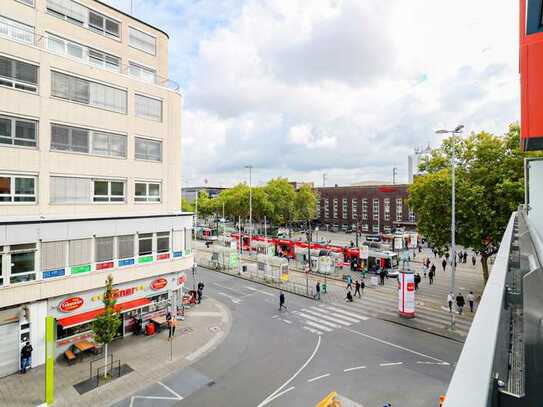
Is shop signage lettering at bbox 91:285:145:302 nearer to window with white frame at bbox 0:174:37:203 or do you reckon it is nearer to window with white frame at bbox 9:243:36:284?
window with white frame at bbox 9:243:36:284

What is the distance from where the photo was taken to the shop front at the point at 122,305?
1606cm

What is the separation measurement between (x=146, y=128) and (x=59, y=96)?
4843mm

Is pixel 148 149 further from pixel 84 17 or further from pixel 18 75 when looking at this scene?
pixel 84 17

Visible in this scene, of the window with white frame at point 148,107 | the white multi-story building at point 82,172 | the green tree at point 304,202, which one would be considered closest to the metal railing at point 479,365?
the white multi-story building at point 82,172

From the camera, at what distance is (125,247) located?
59.9 ft

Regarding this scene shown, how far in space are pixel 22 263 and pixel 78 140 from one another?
647 centimetres

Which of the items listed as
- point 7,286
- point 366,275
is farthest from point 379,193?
point 7,286

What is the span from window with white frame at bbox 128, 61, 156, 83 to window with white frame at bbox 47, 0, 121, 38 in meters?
1.84

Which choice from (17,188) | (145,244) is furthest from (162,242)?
(17,188)

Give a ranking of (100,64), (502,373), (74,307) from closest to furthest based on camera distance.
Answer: (502,373) → (74,307) → (100,64)

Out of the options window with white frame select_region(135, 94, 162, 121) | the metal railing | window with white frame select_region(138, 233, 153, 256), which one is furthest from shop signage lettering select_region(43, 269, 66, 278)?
the metal railing

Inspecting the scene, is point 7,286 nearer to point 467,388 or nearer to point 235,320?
point 235,320

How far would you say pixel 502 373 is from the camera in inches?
56.6

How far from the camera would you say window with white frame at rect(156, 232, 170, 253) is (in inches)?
786
